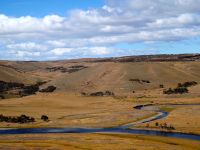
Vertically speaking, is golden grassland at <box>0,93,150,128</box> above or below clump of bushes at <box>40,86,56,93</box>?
below

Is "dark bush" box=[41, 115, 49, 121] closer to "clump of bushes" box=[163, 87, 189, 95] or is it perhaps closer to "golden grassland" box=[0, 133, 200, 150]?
"golden grassland" box=[0, 133, 200, 150]

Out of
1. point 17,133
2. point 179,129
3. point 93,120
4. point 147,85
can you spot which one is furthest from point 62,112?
point 147,85

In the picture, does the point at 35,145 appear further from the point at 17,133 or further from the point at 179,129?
the point at 179,129

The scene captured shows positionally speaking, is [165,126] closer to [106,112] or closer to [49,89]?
[106,112]

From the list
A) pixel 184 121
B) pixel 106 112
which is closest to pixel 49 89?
pixel 106 112

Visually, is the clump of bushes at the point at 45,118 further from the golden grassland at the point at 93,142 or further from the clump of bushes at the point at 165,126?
the clump of bushes at the point at 165,126

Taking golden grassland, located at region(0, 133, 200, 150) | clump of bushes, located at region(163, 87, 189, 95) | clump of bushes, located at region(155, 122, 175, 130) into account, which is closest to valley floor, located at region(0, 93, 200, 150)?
golden grassland, located at region(0, 133, 200, 150)

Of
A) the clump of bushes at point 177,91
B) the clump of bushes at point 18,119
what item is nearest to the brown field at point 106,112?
the clump of bushes at point 18,119

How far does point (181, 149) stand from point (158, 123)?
26.4 meters

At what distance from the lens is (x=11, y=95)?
170 meters

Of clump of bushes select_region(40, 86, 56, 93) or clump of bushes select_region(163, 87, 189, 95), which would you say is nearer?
clump of bushes select_region(163, 87, 189, 95)

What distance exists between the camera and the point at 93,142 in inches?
2598

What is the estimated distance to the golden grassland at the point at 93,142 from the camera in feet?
202

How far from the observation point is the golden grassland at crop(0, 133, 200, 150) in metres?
61.6
